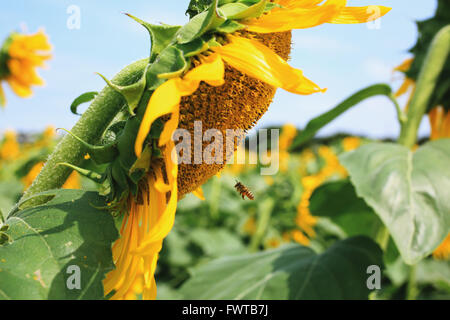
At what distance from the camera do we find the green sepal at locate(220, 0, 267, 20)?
0.81 m

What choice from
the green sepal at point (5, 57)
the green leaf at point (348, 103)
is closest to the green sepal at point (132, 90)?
the green leaf at point (348, 103)

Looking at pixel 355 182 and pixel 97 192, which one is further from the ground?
pixel 355 182

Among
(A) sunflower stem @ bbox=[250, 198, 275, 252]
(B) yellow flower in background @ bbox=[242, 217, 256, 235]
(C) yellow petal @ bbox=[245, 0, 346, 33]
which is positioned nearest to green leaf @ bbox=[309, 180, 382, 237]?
(C) yellow petal @ bbox=[245, 0, 346, 33]

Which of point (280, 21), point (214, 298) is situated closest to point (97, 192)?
point (280, 21)

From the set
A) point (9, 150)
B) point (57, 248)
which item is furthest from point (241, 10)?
point (9, 150)

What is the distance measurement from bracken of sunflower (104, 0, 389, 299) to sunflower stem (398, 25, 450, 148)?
1119 mm

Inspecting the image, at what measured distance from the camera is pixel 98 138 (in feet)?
2.96

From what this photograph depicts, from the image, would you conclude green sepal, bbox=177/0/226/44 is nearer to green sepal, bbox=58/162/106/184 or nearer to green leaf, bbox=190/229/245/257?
green sepal, bbox=58/162/106/184

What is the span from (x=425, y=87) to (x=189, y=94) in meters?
1.43

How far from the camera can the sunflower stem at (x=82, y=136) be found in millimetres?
870

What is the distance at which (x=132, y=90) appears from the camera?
2.57ft

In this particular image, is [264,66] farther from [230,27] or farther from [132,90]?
[132,90]
